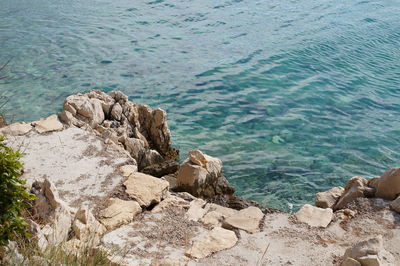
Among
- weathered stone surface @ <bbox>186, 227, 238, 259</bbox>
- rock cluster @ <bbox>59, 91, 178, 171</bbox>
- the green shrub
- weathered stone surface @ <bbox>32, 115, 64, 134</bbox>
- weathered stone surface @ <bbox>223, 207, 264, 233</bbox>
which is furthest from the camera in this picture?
rock cluster @ <bbox>59, 91, 178, 171</bbox>

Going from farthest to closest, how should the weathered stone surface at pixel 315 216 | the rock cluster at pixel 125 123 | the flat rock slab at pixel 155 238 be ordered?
the rock cluster at pixel 125 123
the weathered stone surface at pixel 315 216
the flat rock slab at pixel 155 238

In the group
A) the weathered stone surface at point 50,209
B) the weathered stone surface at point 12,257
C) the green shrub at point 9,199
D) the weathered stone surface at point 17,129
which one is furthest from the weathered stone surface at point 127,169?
the weathered stone surface at point 12,257

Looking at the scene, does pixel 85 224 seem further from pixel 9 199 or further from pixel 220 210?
pixel 220 210

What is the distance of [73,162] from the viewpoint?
909 centimetres

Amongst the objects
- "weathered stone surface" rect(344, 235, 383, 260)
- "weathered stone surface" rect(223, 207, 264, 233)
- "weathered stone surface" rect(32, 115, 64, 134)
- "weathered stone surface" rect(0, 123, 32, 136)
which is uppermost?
"weathered stone surface" rect(0, 123, 32, 136)

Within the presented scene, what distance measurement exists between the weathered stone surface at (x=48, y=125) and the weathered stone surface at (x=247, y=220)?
170 inches

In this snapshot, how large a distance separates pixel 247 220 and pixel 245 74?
10.4m

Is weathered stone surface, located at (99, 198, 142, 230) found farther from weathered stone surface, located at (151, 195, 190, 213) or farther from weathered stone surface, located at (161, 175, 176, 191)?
weathered stone surface, located at (161, 175, 176, 191)

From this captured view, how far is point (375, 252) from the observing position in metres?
6.20

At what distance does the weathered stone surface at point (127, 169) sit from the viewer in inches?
352

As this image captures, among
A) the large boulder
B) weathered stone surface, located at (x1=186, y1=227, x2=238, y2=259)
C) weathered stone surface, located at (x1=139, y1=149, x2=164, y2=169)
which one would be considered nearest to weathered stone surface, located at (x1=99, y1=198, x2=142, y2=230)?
weathered stone surface, located at (x1=186, y1=227, x2=238, y2=259)

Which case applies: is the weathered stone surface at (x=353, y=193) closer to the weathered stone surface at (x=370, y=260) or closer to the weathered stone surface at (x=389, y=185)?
the weathered stone surface at (x=389, y=185)

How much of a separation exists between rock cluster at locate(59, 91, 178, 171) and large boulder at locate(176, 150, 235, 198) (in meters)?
1.42

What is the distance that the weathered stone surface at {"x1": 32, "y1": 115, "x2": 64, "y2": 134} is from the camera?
32.7 feet
